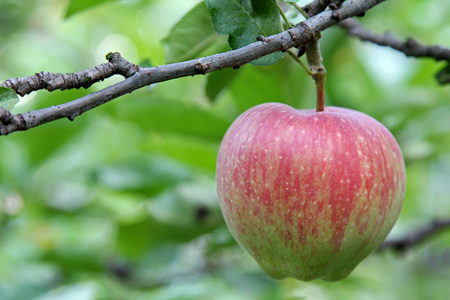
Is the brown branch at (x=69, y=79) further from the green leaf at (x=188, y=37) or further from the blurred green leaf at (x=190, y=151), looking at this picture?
the blurred green leaf at (x=190, y=151)

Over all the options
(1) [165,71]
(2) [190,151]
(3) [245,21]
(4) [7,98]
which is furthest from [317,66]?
(2) [190,151]

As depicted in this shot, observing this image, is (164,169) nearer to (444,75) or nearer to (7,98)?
(444,75)

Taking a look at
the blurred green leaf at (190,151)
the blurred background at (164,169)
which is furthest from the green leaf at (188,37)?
the blurred green leaf at (190,151)

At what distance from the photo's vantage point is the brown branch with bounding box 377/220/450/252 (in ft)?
4.18

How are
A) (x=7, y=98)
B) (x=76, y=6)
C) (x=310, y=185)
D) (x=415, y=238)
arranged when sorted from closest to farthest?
1. (x=7, y=98)
2. (x=310, y=185)
3. (x=76, y=6)
4. (x=415, y=238)

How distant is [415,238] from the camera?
1287 millimetres

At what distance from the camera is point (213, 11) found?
0.68 metres

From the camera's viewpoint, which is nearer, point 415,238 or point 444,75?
point 444,75

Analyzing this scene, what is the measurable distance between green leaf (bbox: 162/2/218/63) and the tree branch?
0.75 feet

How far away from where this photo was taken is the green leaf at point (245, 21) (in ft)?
2.19

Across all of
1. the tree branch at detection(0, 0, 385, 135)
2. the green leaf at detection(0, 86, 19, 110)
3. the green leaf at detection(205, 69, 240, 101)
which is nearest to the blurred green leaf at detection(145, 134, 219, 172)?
the green leaf at detection(205, 69, 240, 101)

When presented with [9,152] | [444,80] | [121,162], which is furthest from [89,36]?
[444,80]

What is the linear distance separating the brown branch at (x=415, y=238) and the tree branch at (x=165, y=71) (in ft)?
2.53

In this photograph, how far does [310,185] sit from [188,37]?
1.03ft
